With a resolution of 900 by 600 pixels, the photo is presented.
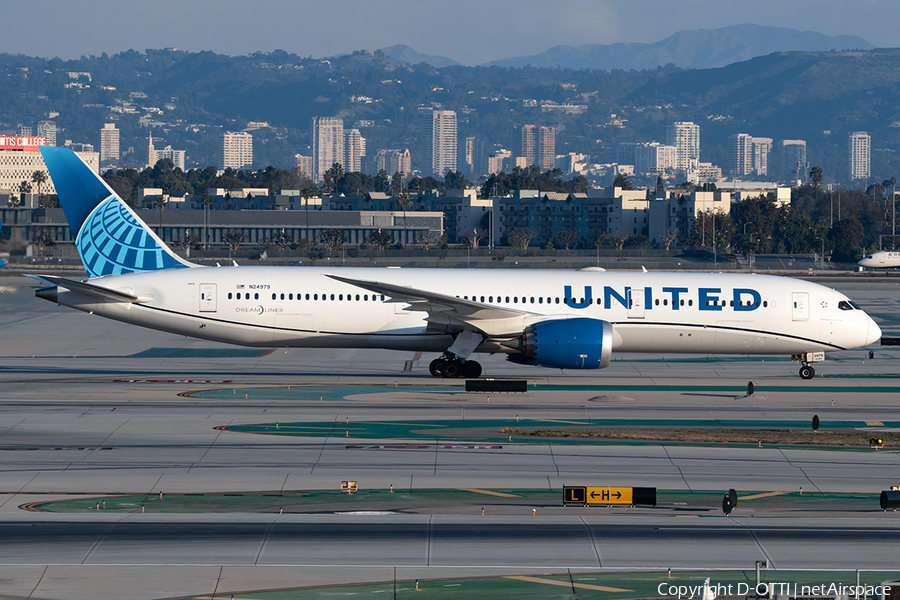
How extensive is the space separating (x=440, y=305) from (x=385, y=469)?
12.7m

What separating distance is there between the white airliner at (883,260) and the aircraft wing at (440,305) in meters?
104

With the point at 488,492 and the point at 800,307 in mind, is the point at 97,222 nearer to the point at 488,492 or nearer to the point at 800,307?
the point at 488,492

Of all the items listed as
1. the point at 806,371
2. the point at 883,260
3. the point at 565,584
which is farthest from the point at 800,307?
the point at 883,260

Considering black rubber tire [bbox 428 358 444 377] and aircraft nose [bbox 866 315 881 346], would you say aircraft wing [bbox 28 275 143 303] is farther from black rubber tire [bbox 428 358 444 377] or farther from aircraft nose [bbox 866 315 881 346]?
aircraft nose [bbox 866 315 881 346]

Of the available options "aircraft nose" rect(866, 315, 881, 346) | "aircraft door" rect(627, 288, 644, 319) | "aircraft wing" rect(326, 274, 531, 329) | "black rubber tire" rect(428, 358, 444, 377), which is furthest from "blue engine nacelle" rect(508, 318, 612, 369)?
"aircraft nose" rect(866, 315, 881, 346)

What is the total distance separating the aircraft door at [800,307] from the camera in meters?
38.1

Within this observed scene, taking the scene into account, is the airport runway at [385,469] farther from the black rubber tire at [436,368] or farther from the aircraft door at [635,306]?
the aircraft door at [635,306]

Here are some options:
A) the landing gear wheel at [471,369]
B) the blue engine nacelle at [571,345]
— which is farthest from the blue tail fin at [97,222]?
the blue engine nacelle at [571,345]

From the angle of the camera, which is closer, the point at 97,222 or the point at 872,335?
the point at 97,222

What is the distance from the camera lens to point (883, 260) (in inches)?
4958

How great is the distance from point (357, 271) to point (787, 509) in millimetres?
21582

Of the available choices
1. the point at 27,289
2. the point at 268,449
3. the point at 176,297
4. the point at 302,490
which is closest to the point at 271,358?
the point at 176,297

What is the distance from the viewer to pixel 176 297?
37.3 metres

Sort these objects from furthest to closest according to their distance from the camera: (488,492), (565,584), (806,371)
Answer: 1. (806,371)
2. (488,492)
3. (565,584)
